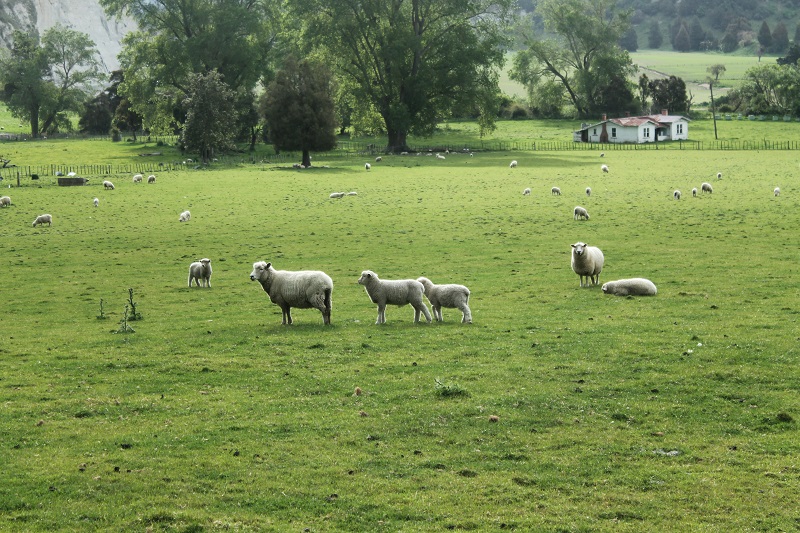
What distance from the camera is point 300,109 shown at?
80562mm

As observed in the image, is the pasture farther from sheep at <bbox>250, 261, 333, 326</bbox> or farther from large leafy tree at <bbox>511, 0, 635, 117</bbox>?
large leafy tree at <bbox>511, 0, 635, 117</bbox>

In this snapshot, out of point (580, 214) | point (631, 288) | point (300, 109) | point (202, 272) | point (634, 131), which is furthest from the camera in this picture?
point (634, 131)

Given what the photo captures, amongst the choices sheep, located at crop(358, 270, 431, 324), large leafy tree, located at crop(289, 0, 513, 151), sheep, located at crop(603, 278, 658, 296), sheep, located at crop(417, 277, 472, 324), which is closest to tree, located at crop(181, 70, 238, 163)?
large leafy tree, located at crop(289, 0, 513, 151)

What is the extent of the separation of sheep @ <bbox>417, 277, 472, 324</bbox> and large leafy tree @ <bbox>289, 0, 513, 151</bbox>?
77.2 metres

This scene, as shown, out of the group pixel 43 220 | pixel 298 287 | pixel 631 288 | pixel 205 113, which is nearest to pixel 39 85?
pixel 205 113

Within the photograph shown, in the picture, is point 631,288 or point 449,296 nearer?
point 449,296

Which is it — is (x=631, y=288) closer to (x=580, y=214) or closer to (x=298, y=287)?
(x=298, y=287)

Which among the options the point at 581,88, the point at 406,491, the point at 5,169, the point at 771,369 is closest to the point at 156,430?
the point at 406,491

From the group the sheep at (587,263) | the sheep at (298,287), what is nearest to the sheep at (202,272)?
the sheep at (298,287)

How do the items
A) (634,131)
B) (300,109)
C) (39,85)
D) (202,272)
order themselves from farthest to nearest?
(634,131) < (39,85) < (300,109) < (202,272)

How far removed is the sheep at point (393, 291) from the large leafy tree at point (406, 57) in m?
77.4

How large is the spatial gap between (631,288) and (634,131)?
10820 centimetres

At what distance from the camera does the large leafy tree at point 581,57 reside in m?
150

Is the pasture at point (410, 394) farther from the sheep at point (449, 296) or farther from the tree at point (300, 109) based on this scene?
the tree at point (300, 109)
